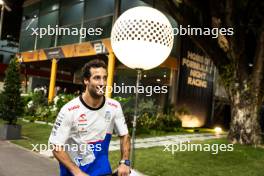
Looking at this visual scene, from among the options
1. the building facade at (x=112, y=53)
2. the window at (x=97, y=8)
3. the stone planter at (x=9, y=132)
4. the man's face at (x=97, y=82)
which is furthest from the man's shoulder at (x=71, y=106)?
the window at (x=97, y=8)

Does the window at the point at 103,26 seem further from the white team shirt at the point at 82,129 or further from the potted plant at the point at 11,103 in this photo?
the white team shirt at the point at 82,129

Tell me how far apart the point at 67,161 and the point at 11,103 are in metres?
10.1

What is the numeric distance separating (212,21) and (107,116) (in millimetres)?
8460

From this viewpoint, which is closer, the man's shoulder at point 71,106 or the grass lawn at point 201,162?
the man's shoulder at point 71,106

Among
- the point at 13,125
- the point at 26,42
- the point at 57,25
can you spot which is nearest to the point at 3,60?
the point at 26,42

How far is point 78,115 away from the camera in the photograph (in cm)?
299

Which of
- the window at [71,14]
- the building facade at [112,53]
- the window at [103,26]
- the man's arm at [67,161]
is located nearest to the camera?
the man's arm at [67,161]

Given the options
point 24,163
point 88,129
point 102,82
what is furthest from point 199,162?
point 102,82

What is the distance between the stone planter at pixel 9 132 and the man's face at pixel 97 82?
992cm

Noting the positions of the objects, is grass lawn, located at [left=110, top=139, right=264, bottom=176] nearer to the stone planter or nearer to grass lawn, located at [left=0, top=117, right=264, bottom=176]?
grass lawn, located at [left=0, top=117, right=264, bottom=176]

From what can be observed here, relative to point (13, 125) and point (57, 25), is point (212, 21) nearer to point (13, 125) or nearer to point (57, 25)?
point (13, 125)

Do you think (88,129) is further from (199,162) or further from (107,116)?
(199,162)

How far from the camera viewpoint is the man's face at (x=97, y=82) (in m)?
2.97

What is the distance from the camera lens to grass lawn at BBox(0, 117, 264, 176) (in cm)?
773
